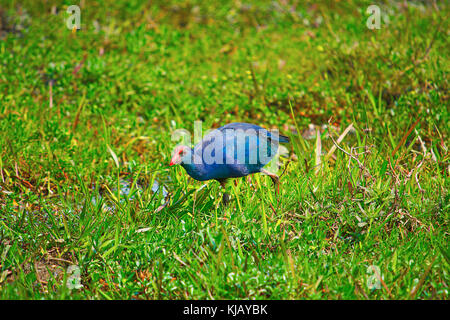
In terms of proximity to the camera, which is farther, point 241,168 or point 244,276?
point 241,168

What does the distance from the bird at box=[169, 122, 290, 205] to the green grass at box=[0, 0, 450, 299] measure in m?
0.27

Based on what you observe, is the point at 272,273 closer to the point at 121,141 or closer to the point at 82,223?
the point at 82,223

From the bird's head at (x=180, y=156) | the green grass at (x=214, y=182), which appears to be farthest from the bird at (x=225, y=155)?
the green grass at (x=214, y=182)

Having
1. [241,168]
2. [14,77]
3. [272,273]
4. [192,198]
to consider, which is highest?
[14,77]

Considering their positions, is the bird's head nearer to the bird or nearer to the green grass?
the bird

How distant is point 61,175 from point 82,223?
0.95 meters

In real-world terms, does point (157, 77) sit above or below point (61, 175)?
above

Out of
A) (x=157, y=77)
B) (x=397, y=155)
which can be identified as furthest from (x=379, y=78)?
(x=157, y=77)

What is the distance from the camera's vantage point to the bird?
113 inches

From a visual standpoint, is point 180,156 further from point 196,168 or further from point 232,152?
point 232,152

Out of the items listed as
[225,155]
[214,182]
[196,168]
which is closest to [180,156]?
[196,168]

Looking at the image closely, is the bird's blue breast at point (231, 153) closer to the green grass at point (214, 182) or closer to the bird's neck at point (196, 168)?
the bird's neck at point (196, 168)

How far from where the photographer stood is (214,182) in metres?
3.39

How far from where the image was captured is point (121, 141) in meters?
4.23
